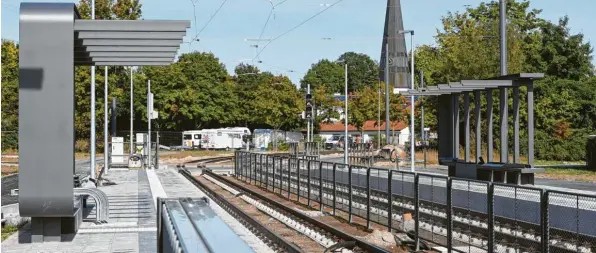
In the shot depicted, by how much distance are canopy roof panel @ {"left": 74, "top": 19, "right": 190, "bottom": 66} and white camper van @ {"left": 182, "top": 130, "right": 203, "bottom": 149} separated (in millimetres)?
76815

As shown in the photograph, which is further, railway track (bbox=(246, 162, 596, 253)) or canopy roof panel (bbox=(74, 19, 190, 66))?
canopy roof panel (bbox=(74, 19, 190, 66))

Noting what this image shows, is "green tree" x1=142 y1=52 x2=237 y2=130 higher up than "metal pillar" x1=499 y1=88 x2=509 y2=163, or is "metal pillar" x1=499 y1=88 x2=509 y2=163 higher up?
"green tree" x1=142 y1=52 x2=237 y2=130

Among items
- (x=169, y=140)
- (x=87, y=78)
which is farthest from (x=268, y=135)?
(x=87, y=78)

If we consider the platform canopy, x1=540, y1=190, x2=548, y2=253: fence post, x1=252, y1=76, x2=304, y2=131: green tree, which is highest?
x1=252, y1=76, x2=304, y2=131: green tree

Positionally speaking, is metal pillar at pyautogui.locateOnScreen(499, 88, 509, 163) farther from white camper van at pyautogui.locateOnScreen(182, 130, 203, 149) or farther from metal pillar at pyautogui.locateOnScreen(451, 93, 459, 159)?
white camper van at pyautogui.locateOnScreen(182, 130, 203, 149)

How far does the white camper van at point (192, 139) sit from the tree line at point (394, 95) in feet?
10.9

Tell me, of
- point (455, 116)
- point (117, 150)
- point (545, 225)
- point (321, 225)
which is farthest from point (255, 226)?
point (117, 150)

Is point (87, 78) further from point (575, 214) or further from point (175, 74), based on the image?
point (575, 214)

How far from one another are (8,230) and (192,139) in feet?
254

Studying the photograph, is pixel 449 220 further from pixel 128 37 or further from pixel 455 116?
pixel 455 116

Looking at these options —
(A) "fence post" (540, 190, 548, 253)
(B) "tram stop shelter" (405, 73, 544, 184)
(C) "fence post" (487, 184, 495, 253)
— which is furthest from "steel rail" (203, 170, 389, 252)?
(B) "tram stop shelter" (405, 73, 544, 184)

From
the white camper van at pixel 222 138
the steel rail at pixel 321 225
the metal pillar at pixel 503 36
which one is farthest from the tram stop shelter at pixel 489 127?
the white camper van at pixel 222 138

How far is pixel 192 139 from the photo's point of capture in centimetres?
9394

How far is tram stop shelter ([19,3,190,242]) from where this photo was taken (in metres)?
14.1
